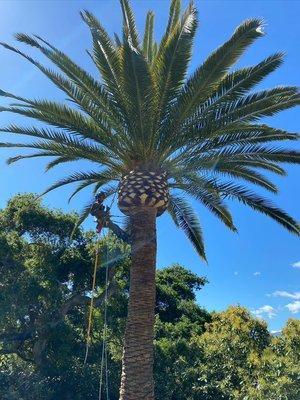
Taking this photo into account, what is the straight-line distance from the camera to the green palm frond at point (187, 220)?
11.8 metres

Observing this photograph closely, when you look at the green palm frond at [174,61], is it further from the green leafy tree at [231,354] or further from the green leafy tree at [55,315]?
the green leafy tree at [231,354]

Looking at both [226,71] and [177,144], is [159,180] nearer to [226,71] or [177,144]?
[177,144]

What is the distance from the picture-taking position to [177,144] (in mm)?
10000

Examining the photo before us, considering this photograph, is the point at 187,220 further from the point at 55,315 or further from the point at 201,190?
the point at 55,315

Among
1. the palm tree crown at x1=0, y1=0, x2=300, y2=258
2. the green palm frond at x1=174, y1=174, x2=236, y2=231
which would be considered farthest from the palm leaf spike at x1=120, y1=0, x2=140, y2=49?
the green palm frond at x1=174, y1=174, x2=236, y2=231

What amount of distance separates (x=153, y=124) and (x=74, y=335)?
356 inches

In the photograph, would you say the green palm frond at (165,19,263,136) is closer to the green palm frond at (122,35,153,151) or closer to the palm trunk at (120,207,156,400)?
the green palm frond at (122,35,153,151)

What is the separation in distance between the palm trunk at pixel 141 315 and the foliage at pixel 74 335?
189 inches

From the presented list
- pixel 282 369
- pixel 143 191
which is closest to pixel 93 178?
pixel 143 191

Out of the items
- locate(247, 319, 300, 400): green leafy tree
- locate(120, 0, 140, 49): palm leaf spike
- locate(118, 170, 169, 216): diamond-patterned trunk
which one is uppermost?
locate(120, 0, 140, 49): palm leaf spike

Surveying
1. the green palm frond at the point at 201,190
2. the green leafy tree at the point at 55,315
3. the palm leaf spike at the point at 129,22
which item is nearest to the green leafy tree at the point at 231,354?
the green leafy tree at the point at 55,315

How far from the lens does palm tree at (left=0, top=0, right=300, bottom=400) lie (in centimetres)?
904

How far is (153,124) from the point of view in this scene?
31.7ft

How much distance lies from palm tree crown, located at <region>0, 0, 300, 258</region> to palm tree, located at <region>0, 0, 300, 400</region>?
21 millimetres
